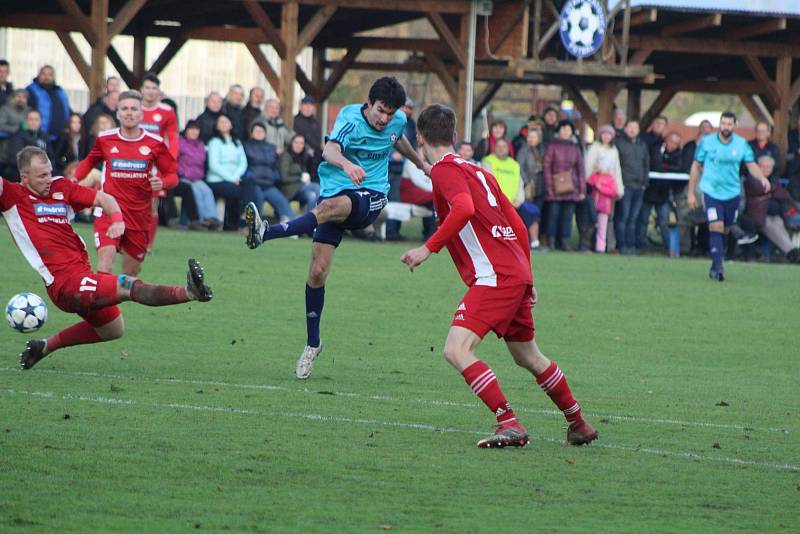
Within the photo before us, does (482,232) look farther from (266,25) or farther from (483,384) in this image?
(266,25)

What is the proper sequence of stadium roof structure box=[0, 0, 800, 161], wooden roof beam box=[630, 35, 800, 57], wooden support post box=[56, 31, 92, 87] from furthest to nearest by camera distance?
1. wooden roof beam box=[630, 35, 800, 57]
2. stadium roof structure box=[0, 0, 800, 161]
3. wooden support post box=[56, 31, 92, 87]

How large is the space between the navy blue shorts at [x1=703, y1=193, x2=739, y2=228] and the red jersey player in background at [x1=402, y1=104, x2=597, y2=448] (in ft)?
35.3

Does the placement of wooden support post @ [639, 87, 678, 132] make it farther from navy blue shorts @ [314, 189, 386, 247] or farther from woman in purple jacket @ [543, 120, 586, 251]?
navy blue shorts @ [314, 189, 386, 247]

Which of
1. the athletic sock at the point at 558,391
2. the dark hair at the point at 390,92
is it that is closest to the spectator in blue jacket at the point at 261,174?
the dark hair at the point at 390,92

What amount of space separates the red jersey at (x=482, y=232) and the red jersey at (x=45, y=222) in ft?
8.87

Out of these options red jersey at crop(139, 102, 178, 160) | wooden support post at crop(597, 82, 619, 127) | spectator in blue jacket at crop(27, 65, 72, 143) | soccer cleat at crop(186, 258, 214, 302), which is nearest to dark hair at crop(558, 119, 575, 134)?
wooden support post at crop(597, 82, 619, 127)

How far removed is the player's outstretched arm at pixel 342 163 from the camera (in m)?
8.32

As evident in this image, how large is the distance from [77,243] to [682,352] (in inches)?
202

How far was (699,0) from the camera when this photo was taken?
2547cm

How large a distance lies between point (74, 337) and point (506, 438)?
335cm

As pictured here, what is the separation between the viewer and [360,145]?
9.09 meters

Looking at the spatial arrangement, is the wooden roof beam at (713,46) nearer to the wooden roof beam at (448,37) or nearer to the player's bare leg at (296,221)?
the wooden roof beam at (448,37)

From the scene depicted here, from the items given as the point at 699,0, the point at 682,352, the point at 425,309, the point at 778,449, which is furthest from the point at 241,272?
the point at 699,0

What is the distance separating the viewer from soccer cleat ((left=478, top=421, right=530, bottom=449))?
679 cm
